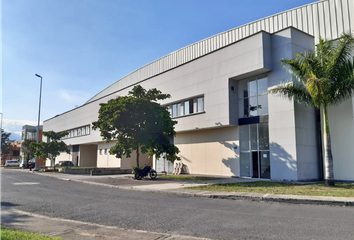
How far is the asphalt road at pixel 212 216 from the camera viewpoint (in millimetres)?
6824

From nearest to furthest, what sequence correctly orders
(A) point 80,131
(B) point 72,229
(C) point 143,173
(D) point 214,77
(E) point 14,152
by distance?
(B) point 72,229, (C) point 143,173, (D) point 214,77, (A) point 80,131, (E) point 14,152

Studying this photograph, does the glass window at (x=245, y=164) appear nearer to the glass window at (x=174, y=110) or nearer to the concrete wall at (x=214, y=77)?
the concrete wall at (x=214, y=77)

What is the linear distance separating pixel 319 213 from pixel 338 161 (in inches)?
476

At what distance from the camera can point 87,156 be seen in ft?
173

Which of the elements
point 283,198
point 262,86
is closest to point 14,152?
point 262,86

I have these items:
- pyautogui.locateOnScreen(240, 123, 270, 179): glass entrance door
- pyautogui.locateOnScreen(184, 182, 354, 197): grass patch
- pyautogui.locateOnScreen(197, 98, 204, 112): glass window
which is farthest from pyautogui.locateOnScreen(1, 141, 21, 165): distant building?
pyautogui.locateOnScreen(184, 182, 354, 197): grass patch

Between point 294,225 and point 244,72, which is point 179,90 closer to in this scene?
point 244,72

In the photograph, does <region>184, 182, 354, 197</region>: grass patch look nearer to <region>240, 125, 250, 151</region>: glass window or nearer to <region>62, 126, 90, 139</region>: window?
<region>240, 125, 250, 151</region>: glass window

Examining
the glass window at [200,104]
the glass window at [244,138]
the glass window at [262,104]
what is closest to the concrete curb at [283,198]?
the glass window at [244,138]

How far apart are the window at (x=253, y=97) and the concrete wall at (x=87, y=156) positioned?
119ft

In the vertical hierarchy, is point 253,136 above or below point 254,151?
above

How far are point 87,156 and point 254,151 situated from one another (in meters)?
37.7

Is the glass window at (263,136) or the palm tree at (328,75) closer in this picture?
the palm tree at (328,75)

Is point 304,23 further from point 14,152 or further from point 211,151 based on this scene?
point 14,152
